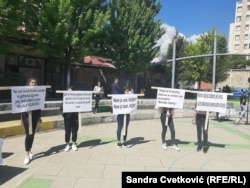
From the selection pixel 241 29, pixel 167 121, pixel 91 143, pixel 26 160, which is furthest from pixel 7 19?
pixel 241 29

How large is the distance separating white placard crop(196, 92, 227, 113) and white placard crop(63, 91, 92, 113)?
3.26 metres

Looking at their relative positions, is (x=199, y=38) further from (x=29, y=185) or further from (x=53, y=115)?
(x=29, y=185)

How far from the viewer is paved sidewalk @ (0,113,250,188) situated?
6492 mm

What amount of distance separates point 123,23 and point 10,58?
9.45 metres

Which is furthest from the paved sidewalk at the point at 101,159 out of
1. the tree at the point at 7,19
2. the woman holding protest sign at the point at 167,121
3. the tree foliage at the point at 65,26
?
the tree foliage at the point at 65,26

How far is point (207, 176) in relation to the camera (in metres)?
5.83

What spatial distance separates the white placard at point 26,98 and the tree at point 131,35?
18.7 metres

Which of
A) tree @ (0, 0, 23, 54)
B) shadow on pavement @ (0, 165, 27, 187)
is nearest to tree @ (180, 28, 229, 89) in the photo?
tree @ (0, 0, 23, 54)

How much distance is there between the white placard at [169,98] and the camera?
393 inches

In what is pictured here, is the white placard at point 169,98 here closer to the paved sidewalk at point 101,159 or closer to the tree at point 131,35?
the paved sidewalk at point 101,159

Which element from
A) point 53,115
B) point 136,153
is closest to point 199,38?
point 53,115

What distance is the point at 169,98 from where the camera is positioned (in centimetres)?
1009

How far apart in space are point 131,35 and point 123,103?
1829cm

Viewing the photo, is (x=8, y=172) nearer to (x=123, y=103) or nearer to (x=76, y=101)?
(x=76, y=101)
